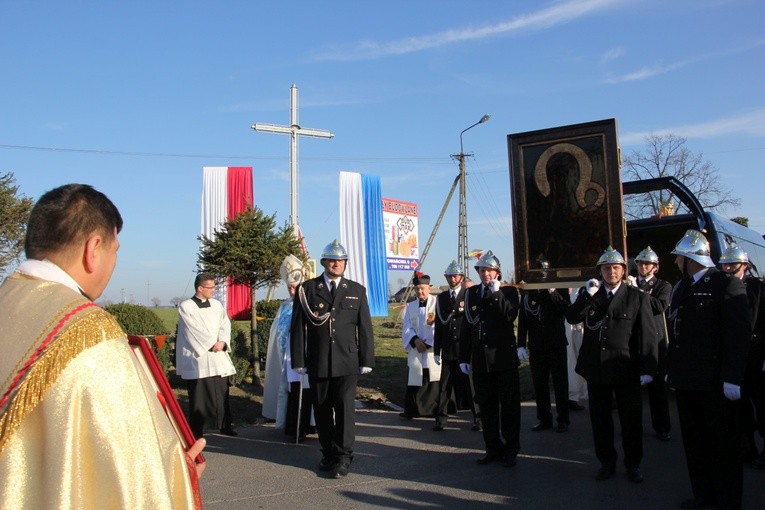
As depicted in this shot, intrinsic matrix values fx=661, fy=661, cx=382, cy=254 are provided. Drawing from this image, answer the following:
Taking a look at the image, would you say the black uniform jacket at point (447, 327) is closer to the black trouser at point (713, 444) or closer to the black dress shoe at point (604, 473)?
the black dress shoe at point (604, 473)

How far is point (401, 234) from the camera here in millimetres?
30672

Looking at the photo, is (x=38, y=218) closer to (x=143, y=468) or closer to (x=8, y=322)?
(x=8, y=322)

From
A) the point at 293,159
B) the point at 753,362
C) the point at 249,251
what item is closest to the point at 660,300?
the point at 753,362

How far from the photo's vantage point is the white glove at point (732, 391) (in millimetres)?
4906

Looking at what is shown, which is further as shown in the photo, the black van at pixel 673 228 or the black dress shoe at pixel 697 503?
the black van at pixel 673 228

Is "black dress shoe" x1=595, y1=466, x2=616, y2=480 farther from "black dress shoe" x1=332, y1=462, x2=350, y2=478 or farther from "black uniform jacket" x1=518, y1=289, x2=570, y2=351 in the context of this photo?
"black uniform jacket" x1=518, y1=289, x2=570, y2=351

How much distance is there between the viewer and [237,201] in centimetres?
2305

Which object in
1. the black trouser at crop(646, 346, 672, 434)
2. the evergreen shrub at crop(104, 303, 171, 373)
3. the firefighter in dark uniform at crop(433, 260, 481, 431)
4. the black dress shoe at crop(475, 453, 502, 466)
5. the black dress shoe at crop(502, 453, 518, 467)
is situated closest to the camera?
the black dress shoe at crop(502, 453, 518, 467)

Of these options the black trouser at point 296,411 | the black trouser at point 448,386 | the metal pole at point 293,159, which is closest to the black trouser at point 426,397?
the black trouser at point 448,386

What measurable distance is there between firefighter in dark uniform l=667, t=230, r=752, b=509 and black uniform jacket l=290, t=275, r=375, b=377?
3028mm

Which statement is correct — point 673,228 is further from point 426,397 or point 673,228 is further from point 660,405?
point 426,397

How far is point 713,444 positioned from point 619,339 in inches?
50.0

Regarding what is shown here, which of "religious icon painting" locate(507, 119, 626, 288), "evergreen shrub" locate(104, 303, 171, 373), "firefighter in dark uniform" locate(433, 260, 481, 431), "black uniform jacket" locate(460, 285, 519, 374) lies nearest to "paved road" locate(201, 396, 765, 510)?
"firefighter in dark uniform" locate(433, 260, 481, 431)

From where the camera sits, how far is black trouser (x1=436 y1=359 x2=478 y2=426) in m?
8.75
